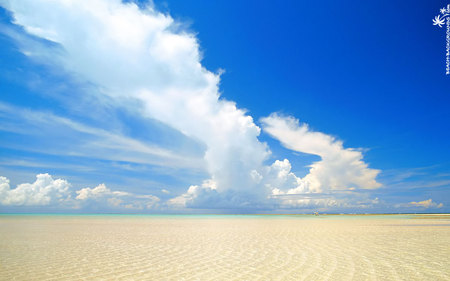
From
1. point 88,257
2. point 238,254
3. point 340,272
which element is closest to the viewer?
point 340,272

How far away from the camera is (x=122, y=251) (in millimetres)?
13109

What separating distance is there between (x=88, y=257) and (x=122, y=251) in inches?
76.7

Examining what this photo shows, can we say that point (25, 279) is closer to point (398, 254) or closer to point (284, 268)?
point (284, 268)

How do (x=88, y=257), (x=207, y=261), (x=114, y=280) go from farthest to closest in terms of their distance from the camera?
(x=88, y=257), (x=207, y=261), (x=114, y=280)

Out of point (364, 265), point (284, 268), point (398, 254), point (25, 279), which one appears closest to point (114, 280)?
point (25, 279)

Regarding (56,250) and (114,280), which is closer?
(114,280)

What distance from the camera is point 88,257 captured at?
1142 cm

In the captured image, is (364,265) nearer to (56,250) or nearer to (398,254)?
(398,254)

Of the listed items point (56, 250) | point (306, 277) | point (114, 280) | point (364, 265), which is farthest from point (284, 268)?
point (56, 250)

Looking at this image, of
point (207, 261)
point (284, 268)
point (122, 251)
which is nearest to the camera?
point (284, 268)

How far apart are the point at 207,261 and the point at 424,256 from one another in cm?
987

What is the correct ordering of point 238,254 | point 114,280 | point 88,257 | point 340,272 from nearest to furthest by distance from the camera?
1. point 114,280
2. point 340,272
3. point 88,257
4. point 238,254

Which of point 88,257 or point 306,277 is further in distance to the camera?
point 88,257

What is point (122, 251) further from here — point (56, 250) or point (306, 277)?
point (306, 277)
